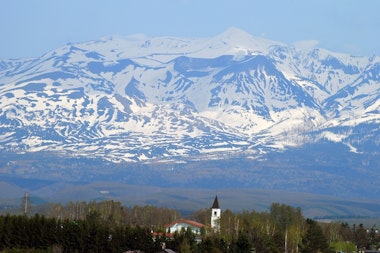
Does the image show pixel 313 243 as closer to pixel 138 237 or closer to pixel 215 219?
pixel 215 219

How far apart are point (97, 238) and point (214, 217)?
5420 centimetres

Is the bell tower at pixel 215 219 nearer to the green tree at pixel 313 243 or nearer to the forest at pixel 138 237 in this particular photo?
the forest at pixel 138 237

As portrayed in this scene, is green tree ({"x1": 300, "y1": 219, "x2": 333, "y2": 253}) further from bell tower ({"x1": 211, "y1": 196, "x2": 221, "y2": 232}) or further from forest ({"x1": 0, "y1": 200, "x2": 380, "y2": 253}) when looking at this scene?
bell tower ({"x1": 211, "y1": 196, "x2": 221, "y2": 232})

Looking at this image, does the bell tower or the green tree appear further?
the bell tower

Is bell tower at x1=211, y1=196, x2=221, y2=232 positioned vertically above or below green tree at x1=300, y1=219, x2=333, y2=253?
above

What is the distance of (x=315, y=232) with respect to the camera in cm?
12975

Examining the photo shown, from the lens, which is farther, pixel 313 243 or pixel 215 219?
pixel 215 219

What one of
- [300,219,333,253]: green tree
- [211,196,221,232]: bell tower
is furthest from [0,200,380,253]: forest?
[211,196,221,232]: bell tower

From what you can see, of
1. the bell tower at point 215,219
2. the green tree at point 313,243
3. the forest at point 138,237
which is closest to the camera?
the forest at point 138,237

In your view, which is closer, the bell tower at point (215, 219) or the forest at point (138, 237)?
the forest at point (138, 237)

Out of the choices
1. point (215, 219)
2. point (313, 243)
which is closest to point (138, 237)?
point (313, 243)

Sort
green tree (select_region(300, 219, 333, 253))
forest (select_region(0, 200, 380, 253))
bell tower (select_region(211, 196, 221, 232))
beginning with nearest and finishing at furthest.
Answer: forest (select_region(0, 200, 380, 253)) → green tree (select_region(300, 219, 333, 253)) → bell tower (select_region(211, 196, 221, 232))

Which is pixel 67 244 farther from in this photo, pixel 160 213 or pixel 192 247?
pixel 160 213

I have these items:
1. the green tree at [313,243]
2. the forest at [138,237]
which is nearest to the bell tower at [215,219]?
the forest at [138,237]
